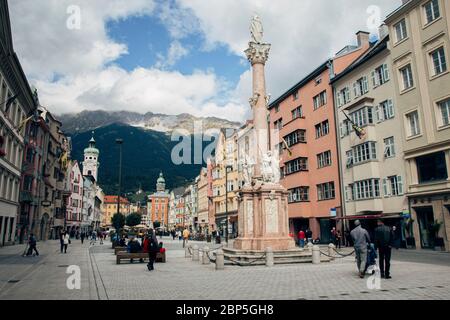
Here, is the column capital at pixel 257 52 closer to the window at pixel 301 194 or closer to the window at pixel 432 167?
the window at pixel 432 167

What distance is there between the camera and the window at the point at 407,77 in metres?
29.3

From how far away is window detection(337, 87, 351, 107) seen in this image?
37.6m

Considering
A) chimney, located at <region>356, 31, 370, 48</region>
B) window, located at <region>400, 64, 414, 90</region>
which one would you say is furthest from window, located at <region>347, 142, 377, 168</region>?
chimney, located at <region>356, 31, 370, 48</region>

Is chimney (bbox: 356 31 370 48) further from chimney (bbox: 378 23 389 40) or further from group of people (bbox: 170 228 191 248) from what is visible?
group of people (bbox: 170 228 191 248)

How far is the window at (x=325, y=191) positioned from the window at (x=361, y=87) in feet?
32.0

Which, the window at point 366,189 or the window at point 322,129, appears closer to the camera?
the window at point 366,189

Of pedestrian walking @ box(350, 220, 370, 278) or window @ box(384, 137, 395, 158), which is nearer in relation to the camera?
pedestrian walking @ box(350, 220, 370, 278)

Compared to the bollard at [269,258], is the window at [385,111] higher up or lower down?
higher up

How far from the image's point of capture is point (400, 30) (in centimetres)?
3036

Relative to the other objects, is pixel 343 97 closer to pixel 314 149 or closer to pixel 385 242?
pixel 314 149

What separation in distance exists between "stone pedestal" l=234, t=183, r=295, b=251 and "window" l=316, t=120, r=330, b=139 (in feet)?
74.9

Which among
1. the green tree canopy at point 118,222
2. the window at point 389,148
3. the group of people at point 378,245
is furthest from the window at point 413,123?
the green tree canopy at point 118,222
